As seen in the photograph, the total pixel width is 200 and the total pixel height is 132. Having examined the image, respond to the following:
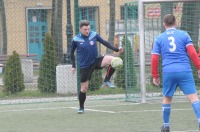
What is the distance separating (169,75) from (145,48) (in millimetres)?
6029

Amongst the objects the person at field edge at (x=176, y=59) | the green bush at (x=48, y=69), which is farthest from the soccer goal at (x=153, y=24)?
the person at field edge at (x=176, y=59)

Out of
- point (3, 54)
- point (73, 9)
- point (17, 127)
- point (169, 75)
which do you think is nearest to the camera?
point (169, 75)

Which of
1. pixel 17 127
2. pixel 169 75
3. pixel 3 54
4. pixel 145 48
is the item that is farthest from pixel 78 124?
pixel 3 54

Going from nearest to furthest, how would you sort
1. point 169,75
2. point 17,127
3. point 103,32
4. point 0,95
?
point 169,75, point 17,127, point 0,95, point 103,32

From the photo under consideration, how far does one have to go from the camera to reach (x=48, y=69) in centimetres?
1966

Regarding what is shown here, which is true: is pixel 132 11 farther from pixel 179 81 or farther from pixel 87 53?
pixel 179 81

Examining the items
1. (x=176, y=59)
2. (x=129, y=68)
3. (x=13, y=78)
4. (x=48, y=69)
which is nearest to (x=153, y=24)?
(x=129, y=68)

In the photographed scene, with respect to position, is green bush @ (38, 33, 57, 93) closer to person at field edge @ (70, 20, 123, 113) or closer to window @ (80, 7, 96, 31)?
window @ (80, 7, 96, 31)

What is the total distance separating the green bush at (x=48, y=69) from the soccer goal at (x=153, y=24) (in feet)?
10.0

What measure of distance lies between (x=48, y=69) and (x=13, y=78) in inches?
41.2

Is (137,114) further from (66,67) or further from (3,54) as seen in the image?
(3,54)

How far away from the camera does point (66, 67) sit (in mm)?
18812

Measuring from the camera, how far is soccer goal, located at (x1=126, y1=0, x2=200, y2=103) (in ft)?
52.2

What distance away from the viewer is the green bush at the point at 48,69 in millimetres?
19288
